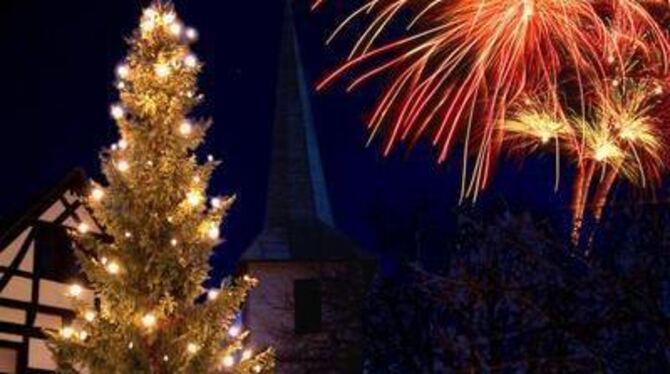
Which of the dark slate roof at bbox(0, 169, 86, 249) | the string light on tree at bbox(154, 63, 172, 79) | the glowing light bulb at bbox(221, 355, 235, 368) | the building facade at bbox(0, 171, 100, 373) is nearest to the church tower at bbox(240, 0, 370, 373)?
the dark slate roof at bbox(0, 169, 86, 249)

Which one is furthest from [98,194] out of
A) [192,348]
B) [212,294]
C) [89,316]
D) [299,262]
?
[299,262]

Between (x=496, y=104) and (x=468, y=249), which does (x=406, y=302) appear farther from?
(x=496, y=104)

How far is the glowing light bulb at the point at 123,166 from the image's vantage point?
517 inches

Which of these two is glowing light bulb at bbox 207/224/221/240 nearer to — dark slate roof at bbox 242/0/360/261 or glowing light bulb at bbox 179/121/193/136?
glowing light bulb at bbox 179/121/193/136

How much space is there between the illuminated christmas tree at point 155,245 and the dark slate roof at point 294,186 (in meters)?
22.3

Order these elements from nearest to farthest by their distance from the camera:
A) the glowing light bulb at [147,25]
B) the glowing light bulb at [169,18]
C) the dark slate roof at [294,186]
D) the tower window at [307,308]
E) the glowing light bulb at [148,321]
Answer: the glowing light bulb at [148,321] → the glowing light bulb at [147,25] → the glowing light bulb at [169,18] → the tower window at [307,308] → the dark slate roof at [294,186]

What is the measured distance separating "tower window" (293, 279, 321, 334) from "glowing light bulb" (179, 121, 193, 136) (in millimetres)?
22173

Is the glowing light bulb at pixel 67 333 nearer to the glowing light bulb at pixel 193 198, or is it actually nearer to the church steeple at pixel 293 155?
the glowing light bulb at pixel 193 198

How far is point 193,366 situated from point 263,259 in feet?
76.8

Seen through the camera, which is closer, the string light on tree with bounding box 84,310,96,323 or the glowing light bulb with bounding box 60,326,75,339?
the glowing light bulb with bounding box 60,326,75,339

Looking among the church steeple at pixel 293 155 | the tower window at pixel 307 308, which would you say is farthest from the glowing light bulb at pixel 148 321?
the church steeple at pixel 293 155

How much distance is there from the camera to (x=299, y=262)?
36156 millimetres

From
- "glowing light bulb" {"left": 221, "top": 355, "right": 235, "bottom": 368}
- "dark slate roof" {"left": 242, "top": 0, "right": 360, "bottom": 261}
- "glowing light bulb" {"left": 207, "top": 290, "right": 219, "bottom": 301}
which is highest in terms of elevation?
"dark slate roof" {"left": 242, "top": 0, "right": 360, "bottom": 261}

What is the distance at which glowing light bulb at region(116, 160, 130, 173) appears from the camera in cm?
1314
